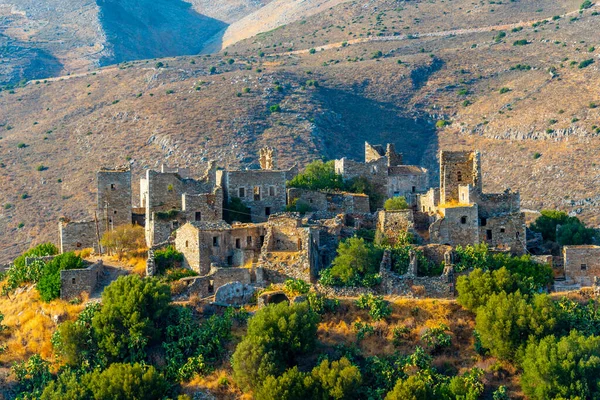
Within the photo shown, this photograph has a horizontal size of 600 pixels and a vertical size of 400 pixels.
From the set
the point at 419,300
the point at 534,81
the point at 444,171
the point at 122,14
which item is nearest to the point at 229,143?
the point at 534,81

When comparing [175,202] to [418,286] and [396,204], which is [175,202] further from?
[418,286]

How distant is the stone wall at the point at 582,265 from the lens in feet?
155

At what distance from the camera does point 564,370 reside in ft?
132

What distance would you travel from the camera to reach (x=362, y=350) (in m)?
43.5

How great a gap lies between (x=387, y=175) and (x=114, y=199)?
51.8 ft

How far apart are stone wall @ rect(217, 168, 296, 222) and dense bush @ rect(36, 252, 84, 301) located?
9.56 meters

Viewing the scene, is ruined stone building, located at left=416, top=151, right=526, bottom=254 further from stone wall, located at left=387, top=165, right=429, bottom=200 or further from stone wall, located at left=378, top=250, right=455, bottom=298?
stone wall, located at left=387, top=165, right=429, bottom=200

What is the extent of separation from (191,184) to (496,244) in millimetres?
16261

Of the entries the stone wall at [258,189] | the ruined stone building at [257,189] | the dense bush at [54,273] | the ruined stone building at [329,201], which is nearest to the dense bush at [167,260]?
the dense bush at [54,273]

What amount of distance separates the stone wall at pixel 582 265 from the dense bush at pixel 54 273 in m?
22.9

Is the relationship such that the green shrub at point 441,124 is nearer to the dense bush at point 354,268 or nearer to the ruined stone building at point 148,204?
the ruined stone building at point 148,204

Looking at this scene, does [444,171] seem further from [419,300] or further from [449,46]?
[449,46]

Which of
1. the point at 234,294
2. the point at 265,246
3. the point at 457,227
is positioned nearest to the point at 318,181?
the point at 265,246

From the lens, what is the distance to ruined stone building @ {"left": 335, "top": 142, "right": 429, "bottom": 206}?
2339 inches
